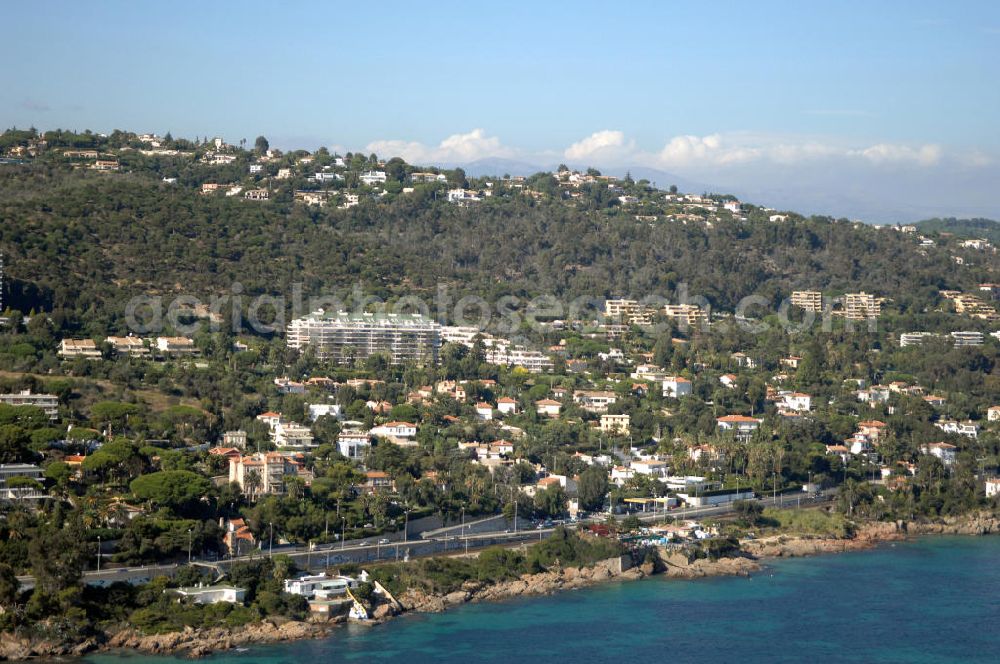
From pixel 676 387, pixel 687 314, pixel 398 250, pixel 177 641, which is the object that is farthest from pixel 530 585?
pixel 398 250

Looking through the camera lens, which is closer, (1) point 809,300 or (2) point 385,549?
(2) point 385,549

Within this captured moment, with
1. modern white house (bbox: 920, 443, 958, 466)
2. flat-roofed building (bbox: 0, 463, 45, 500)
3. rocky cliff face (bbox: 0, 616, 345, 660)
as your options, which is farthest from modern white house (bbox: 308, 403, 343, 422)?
modern white house (bbox: 920, 443, 958, 466)

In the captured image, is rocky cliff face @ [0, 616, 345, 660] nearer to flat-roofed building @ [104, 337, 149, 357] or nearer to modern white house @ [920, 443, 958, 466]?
flat-roofed building @ [104, 337, 149, 357]

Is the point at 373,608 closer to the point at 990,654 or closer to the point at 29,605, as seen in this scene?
the point at 29,605

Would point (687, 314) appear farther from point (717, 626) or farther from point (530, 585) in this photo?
point (717, 626)

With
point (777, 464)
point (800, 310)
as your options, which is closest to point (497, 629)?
point (777, 464)

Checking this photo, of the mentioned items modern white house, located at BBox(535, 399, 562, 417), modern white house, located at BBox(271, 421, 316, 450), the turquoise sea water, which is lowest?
the turquoise sea water

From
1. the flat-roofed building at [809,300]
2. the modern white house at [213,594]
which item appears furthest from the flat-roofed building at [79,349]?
the flat-roofed building at [809,300]
